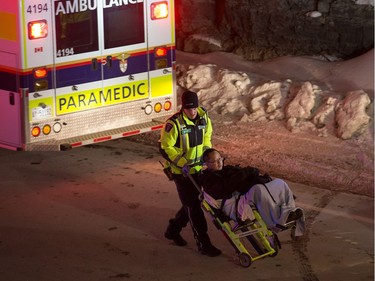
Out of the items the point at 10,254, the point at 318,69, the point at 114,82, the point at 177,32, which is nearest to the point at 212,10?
the point at 177,32

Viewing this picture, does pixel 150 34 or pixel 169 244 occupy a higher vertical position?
pixel 150 34

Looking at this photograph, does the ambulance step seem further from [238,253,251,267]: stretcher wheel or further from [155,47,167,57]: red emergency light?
[238,253,251,267]: stretcher wheel

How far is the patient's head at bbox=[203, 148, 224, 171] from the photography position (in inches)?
414

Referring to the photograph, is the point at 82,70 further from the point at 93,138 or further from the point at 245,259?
the point at 245,259

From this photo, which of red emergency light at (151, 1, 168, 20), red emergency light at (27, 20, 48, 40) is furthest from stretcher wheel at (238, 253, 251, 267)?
red emergency light at (151, 1, 168, 20)

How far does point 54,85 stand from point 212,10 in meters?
6.03

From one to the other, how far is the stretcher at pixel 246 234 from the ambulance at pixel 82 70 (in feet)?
10.2

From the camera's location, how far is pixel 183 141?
10.9m

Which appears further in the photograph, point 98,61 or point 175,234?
point 98,61

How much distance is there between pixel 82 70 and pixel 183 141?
305 centimetres

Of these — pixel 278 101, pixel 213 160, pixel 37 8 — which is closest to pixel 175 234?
pixel 213 160

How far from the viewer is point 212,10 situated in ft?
61.4

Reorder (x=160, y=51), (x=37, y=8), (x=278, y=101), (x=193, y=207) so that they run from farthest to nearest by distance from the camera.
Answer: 1. (x=278, y=101)
2. (x=160, y=51)
3. (x=37, y=8)
4. (x=193, y=207)

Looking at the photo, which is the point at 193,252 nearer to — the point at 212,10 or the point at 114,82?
the point at 114,82
